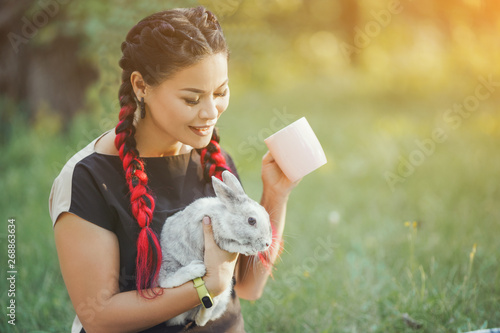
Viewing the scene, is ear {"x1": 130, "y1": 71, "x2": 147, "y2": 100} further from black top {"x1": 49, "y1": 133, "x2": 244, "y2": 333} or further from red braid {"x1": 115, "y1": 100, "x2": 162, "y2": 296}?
black top {"x1": 49, "y1": 133, "x2": 244, "y2": 333}

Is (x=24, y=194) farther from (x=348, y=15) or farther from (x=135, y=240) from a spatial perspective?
(x=348, y=15)

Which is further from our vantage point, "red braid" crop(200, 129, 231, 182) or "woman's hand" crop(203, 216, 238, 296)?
"red braid" crop(200, 129, 231, 182)

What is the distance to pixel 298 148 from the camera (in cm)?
166

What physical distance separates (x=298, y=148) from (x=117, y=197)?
626 millimetres

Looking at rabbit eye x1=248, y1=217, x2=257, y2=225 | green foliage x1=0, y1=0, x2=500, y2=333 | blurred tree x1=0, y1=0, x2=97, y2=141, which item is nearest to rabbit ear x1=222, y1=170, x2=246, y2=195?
rabbit eye x1=248, y1=217, x2=257, y2=225

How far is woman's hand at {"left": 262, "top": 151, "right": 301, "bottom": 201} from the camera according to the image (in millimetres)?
1857

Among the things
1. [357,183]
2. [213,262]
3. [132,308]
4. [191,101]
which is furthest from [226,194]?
[357,183]

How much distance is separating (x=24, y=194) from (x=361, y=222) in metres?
2.70

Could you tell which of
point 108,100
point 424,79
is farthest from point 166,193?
point 424,79

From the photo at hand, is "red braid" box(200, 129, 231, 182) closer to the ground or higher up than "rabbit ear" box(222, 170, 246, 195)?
closer to the ground

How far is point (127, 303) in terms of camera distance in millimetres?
1568

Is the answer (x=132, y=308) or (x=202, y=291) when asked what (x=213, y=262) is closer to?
(x=202, y=291)

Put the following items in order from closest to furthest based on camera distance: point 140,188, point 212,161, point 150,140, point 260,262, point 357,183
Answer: point 140,188 → point 150,140 → point 212,161 → point 260,262 → point 357,183

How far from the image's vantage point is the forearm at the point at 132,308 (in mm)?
1548
